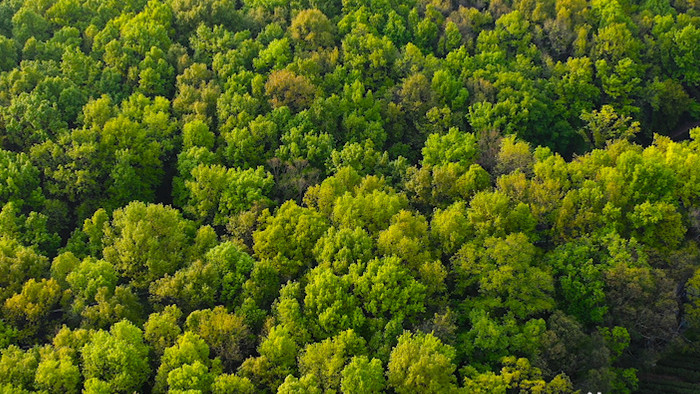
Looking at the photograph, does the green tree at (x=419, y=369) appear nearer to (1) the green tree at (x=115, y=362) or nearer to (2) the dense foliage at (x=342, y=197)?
(2) the dense foliage at (x=342, y=197)

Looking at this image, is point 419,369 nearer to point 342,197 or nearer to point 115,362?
point 115,362

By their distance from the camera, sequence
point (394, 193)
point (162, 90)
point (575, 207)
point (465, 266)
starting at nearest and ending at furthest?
point (465, 266)
point (575, 207)
point (394, 193)
point (162, 90)

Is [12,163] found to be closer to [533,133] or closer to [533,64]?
[533,133]

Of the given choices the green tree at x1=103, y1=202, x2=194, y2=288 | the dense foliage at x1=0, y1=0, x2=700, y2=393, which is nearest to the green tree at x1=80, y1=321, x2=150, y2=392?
the dense foliage at x1=0, y1=0, x2=700, y2=393

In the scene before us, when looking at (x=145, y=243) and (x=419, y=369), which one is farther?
(x=145, y=243)

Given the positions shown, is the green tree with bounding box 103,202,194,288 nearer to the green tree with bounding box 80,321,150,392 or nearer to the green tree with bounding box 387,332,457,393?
the green tree with bounding box 80,321,150,392

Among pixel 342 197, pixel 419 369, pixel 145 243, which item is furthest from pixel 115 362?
pixel 342 197

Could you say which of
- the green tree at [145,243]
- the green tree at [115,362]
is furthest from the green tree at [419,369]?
the green tree at [145,243]

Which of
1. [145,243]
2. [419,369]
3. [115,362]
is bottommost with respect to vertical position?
[419,369]

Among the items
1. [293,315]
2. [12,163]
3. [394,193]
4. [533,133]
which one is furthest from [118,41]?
[533,133]
